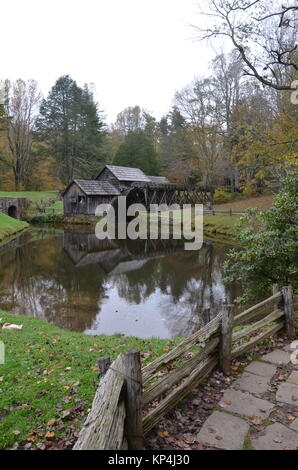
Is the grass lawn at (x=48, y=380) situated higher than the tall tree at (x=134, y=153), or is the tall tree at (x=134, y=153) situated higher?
the tall tree at (x=134, y=153)

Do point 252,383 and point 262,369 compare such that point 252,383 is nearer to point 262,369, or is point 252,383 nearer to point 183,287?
point 262,369

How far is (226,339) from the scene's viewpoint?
3.99m

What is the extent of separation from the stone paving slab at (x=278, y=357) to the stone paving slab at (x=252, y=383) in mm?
546

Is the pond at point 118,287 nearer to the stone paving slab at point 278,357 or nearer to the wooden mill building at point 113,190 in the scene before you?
the stone paving slab at point 278,357

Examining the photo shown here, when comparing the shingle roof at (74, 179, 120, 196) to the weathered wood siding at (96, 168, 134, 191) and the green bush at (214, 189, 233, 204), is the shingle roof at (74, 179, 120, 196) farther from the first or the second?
the green bush at (214, 189, 233, 204)

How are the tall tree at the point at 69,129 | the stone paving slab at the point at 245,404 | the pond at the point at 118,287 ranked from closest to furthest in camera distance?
the stone paving slab at the point at 245,404, the pond at the point at 118,287, the tall tree at the point at 69,129

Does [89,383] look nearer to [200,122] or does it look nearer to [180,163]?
[200,122]

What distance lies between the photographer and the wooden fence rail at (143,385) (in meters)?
2.13

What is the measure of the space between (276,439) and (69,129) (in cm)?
4368

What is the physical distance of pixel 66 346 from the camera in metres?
5.79

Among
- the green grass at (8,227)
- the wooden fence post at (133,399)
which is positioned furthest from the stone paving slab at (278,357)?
the green grass at (8,227)

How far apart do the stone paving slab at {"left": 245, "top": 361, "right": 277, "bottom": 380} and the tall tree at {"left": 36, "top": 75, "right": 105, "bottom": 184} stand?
39.9 m

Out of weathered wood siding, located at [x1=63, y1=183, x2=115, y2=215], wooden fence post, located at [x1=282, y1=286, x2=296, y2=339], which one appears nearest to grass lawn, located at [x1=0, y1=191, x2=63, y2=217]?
weathered wood siding, located at [x1=63, y1=183, x2=115, y2=215]

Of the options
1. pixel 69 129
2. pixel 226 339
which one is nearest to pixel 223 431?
pixel 226 339
